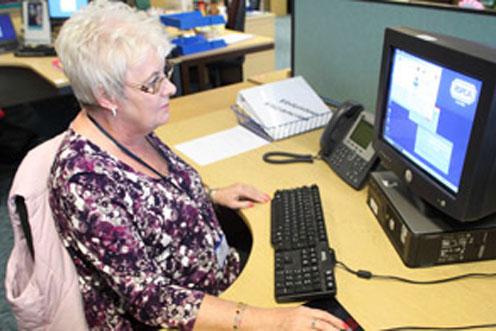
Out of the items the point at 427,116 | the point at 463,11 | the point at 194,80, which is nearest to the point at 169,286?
the point at 427,116

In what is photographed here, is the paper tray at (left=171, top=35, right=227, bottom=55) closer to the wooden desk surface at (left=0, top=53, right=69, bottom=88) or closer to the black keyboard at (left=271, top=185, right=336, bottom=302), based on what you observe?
the wooden desk surface at (left=0, top=53, right=69, bottom=88)

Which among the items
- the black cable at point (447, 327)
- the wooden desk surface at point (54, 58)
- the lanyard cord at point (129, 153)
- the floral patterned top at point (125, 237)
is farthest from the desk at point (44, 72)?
the black cable at point (447, 327)

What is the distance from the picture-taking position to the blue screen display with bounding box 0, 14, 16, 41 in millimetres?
3049

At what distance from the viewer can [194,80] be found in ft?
10.3

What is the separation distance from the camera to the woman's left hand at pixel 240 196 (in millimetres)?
1248

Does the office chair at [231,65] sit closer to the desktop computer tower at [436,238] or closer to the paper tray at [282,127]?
the paper tray at [282,127]

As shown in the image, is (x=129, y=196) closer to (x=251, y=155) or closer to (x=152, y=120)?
(x=152, y=120)

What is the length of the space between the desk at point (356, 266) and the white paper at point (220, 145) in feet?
0.13

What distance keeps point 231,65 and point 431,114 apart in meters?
2.60

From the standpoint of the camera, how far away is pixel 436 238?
91 centimetres

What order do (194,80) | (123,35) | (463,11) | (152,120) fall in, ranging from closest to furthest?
(123,35), (152,120), (463,11), (194,80)

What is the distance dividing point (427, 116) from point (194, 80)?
7.83 ft

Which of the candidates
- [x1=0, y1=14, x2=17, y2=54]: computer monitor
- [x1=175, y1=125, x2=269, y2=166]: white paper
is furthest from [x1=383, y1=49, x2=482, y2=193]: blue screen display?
[x1=0, y1=14, x2=17, y2=54]: computer monitor

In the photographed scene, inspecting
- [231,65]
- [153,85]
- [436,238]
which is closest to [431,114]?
[436,238]
